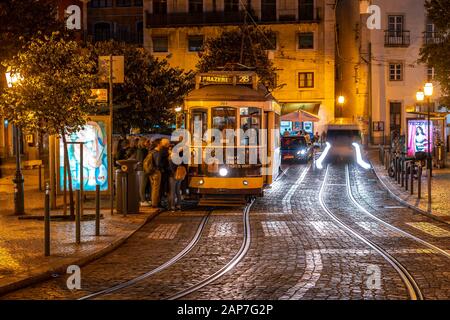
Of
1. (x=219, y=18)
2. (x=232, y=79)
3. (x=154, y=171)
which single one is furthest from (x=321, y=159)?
(x=154, y=171)

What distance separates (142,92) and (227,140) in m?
15.2

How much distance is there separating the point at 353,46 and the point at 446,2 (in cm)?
3942

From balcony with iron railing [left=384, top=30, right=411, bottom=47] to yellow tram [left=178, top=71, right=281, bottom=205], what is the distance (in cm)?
3896

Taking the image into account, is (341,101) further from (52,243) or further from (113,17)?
(52,243)

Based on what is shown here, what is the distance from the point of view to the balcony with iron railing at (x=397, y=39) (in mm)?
57125

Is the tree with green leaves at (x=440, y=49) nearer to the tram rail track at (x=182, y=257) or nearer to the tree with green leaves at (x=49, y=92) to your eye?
the tram rail track at (x=182, y=257)

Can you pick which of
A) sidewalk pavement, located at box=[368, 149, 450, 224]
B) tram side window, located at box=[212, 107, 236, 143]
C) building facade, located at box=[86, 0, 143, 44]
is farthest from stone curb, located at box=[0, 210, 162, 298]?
building facade, located at box=[86, 0, 143, 44]

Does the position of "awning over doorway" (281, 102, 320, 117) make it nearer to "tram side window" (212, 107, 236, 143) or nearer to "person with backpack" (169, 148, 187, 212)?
"tram side window" (212, 107, 236, 143)

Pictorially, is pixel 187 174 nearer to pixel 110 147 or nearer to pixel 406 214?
pixel 110 147

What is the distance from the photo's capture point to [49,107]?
615 inches

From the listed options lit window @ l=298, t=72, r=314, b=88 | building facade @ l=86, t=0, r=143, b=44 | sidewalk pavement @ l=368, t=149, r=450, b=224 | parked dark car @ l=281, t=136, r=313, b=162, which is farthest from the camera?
building facade @ l=86, t=0, r=143, b=44

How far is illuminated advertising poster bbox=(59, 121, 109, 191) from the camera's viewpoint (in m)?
20.6

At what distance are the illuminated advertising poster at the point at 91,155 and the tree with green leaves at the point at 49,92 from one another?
3.96m

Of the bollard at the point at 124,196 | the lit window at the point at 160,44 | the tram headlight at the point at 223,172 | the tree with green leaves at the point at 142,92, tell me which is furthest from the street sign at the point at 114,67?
the lit window at the point at 160,44
